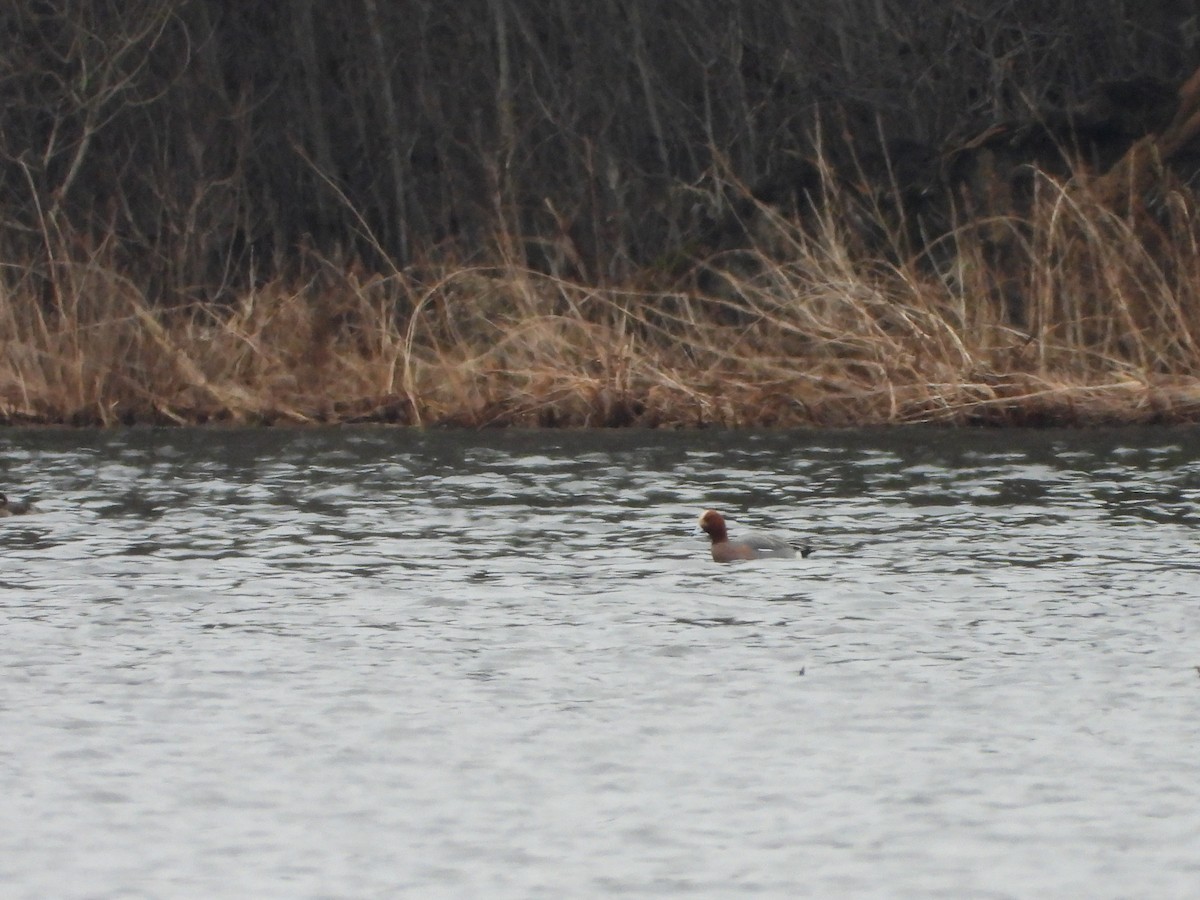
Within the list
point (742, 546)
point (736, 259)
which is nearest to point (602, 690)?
point (742, 546)

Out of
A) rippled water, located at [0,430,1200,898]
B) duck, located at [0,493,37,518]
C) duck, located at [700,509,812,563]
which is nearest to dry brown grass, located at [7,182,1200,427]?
rippled water, located at [0,430,1200,898]

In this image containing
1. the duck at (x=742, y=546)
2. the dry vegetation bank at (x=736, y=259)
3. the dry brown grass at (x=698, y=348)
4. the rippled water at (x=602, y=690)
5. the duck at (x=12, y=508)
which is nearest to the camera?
the rippled water at (x=602, y=690)

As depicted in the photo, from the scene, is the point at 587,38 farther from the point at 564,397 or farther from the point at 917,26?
the point at 564,397

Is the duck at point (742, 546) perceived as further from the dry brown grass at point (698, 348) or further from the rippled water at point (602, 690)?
the dry brown grass at point (698, 348)

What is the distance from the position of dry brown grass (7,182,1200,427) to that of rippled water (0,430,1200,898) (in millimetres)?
2893

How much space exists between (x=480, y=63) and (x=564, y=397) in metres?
14.3

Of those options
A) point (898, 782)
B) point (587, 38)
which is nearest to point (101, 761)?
point (898, 782)

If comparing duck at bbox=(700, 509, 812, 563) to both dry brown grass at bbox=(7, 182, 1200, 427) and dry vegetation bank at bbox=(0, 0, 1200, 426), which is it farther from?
dry brown grass at bbox=(7, 182, 1200, 427)

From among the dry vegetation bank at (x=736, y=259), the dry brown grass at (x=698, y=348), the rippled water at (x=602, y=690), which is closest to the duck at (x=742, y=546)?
the rippled water at (x=602, y=690)

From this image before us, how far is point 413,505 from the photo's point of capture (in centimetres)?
1226

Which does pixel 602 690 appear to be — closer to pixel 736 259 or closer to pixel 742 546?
pixel 742 546

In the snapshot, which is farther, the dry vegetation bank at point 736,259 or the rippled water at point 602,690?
the dry vegetation bank at point 736,259

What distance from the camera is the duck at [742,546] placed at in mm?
9875

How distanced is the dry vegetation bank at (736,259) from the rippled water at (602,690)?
309 centimetres
